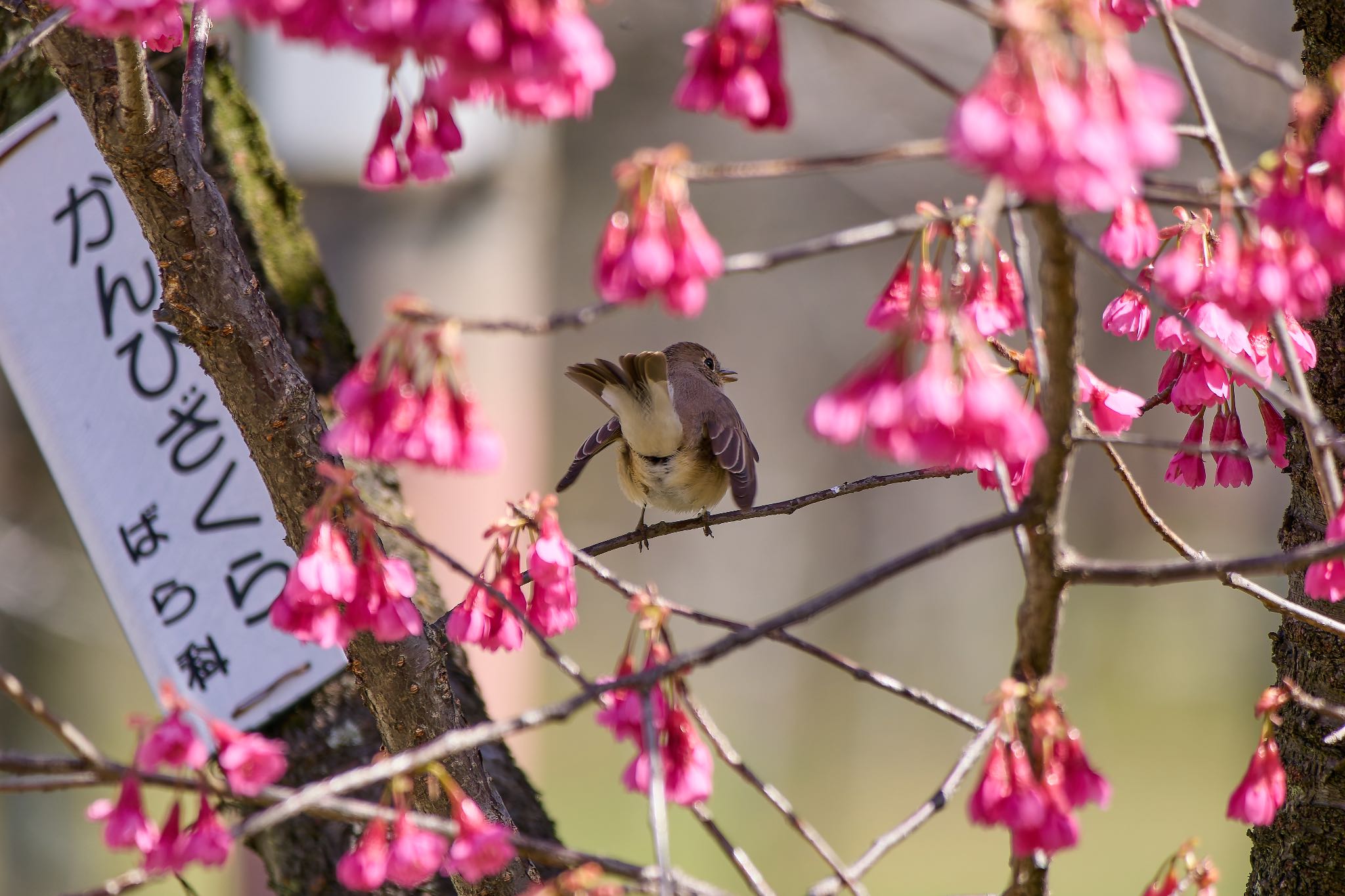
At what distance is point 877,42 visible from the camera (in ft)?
2.95

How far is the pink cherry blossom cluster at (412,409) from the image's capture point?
97 cm

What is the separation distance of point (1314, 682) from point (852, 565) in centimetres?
817

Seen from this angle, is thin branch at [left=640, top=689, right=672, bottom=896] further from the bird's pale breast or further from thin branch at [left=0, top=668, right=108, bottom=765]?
the bird's pale breast

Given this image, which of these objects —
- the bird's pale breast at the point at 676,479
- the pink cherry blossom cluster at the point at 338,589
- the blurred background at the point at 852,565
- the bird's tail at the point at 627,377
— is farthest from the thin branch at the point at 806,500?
the blurred background at the point at 852,565

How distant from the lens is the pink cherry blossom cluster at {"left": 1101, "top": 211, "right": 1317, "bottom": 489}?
1.31 meters

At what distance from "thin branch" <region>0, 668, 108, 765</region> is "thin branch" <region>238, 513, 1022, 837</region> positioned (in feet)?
0.46

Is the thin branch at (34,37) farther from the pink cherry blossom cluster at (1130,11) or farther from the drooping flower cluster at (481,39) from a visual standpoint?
the pink cherry blossom cluster at (1130,11)

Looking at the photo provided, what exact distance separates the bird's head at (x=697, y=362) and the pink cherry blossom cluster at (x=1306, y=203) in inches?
90.6

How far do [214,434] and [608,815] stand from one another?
6.45 metres

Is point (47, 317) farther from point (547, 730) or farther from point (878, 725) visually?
point (878, 725)

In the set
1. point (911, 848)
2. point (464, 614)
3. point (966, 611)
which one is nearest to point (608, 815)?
point (911, 848)

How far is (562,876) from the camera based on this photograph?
100 cm

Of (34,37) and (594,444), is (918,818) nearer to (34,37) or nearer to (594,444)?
(34,37)

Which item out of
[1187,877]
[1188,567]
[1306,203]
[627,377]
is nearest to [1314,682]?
[1187,877]
